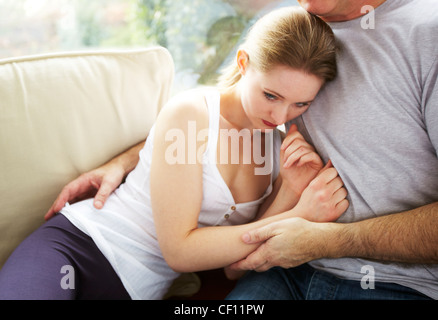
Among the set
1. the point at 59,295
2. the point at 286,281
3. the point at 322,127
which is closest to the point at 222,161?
the point at 322,127

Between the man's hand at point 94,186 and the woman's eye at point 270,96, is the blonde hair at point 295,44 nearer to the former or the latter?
the woman's eye at point 270,96

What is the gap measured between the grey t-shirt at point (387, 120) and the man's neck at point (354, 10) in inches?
0.6

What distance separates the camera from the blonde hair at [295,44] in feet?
Answer: 2.83

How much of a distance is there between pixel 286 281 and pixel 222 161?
1.26 ft

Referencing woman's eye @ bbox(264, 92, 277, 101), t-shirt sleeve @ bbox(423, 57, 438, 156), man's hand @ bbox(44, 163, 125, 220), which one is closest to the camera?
t-shirt sleeve @ bbox(423, 57, 438, 156)

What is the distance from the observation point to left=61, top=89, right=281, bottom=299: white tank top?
0.96 meters

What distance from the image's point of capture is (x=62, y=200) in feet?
3.38

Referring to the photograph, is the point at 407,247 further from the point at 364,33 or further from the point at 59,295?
the point at 59,295

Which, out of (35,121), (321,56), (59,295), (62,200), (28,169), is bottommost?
(59,295)

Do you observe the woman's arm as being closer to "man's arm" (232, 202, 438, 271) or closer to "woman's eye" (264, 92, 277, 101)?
"man's arm" (232, 202, 438, 271)

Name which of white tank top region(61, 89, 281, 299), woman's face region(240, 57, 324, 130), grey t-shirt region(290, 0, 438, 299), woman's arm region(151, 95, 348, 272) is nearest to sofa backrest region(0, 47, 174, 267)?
white tank top region(61, 89, 281, 299)

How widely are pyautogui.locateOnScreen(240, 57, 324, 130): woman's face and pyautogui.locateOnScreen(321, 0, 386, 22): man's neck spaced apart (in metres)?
0.17
